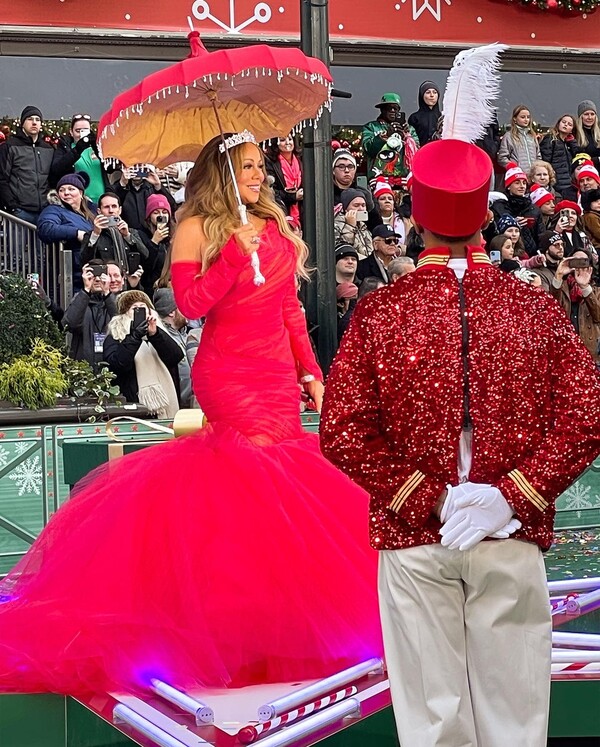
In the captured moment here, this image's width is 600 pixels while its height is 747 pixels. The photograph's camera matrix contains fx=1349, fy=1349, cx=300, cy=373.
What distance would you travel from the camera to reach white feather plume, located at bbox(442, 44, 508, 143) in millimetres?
3598

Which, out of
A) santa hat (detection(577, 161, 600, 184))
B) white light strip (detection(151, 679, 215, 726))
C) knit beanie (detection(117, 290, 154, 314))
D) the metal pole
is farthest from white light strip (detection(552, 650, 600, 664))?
santa hat (detection(577, 161, 600, 184))

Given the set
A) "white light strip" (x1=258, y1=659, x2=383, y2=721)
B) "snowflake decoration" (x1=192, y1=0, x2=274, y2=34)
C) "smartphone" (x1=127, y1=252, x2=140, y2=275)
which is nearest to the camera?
"white light strip" (x1=258, y1=659, x2=383, y2=721)

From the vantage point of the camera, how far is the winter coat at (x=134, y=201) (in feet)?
37.5

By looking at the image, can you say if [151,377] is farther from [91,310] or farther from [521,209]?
[521,209]

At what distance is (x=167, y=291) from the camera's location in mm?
9930

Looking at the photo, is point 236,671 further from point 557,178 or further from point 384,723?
point 557,178

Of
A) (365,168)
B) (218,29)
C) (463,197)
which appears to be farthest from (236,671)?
(218,29)

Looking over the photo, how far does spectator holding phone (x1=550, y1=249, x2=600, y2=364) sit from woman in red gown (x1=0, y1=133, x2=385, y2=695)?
22.9 feet

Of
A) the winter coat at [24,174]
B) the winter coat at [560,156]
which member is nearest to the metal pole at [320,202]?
the winter coat at [24,174]

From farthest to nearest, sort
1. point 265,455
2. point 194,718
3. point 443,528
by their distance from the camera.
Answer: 1. point 265,455
2. point 194,718
3. point 443,528

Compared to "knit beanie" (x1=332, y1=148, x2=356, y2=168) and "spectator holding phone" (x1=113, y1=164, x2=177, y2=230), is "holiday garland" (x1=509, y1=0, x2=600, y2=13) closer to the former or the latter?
"knit beanie" (x1=332, y1=148, x2=356, y2=168)

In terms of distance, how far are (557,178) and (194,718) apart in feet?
36.2

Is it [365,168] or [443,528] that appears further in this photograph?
[365,168]

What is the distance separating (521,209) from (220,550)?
9.21 meters
